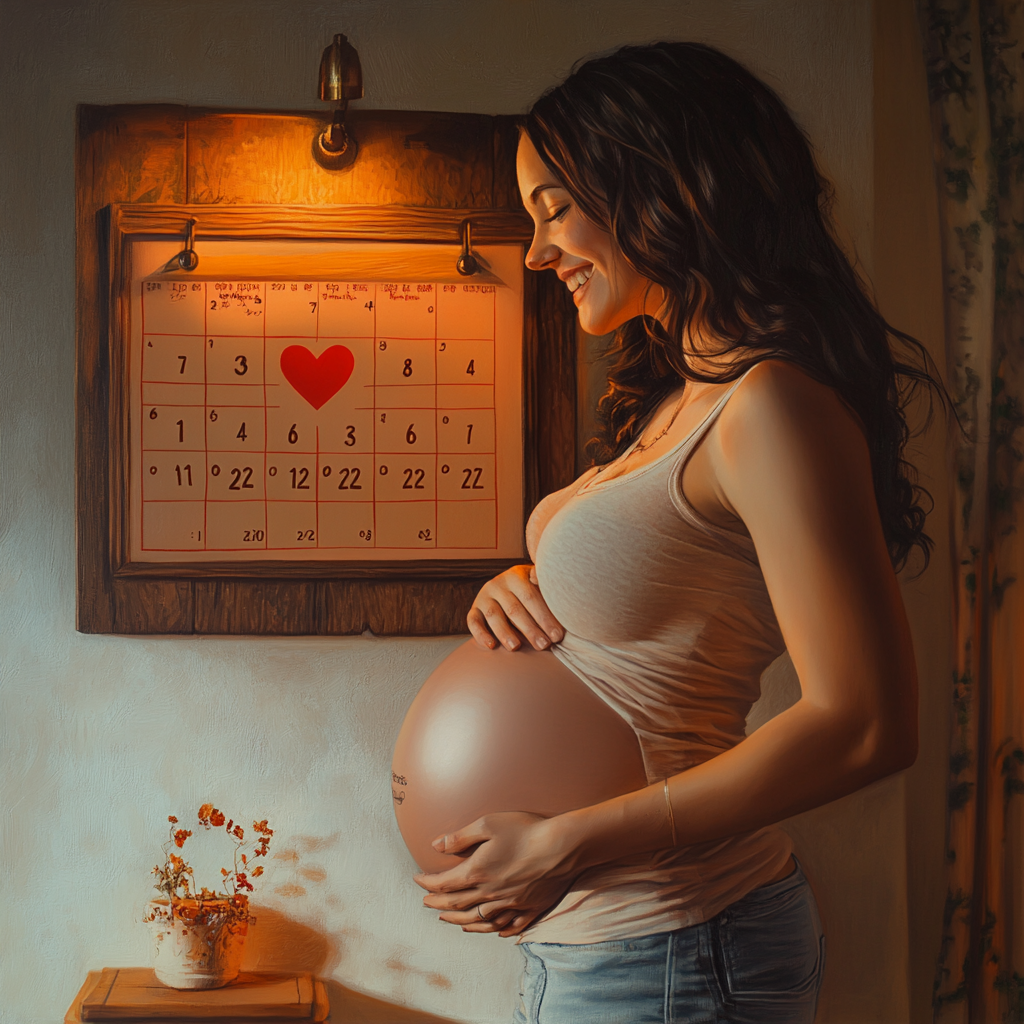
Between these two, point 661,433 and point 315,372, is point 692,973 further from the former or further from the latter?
point 315,372

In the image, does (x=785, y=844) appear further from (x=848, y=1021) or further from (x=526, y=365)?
(x=526, y=365)

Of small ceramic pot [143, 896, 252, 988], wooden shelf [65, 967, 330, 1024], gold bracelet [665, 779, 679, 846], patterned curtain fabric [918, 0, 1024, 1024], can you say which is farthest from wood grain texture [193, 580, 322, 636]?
patterned curtain fabric [918, 0, 1024, 1024]

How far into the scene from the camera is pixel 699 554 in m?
0.82

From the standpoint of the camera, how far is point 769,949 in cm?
87

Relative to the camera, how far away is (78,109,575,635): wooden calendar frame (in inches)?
46.5

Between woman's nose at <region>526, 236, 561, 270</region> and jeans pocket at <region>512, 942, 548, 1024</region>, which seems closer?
jeans pocket at <region>512, 942, 548, 1024</region>

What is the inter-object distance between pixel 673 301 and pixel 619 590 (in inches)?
12.6

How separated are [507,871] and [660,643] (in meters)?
0.27

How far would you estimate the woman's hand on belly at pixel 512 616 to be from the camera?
36.9 inches

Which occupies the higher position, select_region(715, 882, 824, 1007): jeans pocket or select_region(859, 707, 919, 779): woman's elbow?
select_region(859, 707, 919, 779): woman's elbow

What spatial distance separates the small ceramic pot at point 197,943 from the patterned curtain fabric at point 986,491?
94cm

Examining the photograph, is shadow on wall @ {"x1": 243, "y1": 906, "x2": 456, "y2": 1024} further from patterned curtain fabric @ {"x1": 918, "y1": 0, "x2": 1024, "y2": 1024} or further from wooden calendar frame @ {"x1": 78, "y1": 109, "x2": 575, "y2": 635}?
patterned curtain fabric @ {"x1": 918, "y1": 0, "x2": 1024, "y2": 1024}

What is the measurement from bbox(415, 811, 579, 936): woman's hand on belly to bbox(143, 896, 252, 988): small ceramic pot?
1.34ft

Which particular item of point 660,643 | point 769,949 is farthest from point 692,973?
point 660,643
